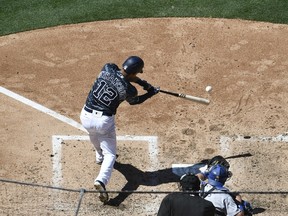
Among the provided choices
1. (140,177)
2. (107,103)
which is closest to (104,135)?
(107,103)

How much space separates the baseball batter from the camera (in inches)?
356

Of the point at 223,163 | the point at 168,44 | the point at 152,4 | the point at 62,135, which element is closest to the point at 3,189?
the point at 62,135

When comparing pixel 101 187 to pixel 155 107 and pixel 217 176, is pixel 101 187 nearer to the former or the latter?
pixel 217 176

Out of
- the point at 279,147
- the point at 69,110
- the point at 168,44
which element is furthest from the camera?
the point at 168,44

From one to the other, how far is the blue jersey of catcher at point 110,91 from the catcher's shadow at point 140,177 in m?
1.12

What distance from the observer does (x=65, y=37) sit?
13000 mm

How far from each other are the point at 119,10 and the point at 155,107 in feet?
11.5

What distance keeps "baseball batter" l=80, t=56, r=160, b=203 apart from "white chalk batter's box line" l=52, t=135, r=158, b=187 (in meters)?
0.82

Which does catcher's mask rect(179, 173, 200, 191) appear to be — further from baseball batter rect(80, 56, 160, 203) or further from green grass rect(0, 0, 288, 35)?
green grass rect(0, 0, 288, 35)

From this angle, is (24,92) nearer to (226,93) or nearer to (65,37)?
(65,37)

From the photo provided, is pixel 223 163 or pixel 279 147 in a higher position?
pixel 223 163

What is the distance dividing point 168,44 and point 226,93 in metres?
1.95

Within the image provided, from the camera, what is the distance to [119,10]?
1379cm

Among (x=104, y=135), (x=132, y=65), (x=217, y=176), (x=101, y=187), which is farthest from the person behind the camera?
(x=104, y=135)
